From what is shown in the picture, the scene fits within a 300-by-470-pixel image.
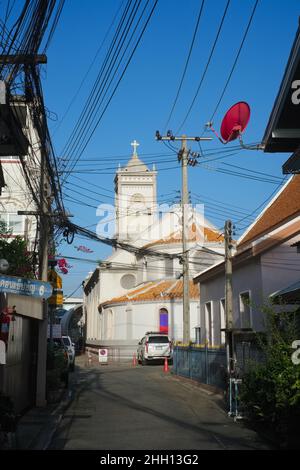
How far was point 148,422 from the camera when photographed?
12133mm

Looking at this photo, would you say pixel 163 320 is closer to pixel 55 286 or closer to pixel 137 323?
pixel 137 323

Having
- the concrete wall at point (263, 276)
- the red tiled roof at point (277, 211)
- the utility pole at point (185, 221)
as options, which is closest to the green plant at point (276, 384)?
the concrete wall at point (263, 276)

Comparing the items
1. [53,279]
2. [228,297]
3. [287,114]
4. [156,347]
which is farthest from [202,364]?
[156,347]

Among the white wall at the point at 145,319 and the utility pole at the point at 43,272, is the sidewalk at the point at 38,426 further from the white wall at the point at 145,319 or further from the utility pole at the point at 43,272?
the white wall at the point at 145,319

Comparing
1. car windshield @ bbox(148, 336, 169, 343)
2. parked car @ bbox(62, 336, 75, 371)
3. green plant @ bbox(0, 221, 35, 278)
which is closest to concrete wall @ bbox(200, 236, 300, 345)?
green plant @ bbox(0, 221, 35, 278)

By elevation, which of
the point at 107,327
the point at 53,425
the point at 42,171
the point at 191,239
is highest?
the point at 191,239

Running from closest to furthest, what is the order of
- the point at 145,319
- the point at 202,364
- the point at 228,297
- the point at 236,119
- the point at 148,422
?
the point at 236,119 → the point at 148,422 → the point at 228,297 → the point at 202,364 → the point at 145,319

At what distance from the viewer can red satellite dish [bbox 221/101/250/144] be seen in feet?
34.6

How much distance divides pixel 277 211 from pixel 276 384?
1401 centimetres

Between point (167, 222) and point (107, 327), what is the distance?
39.8 ft

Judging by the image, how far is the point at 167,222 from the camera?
53.0 meters

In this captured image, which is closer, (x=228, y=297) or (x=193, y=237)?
(x=228, y=297)
